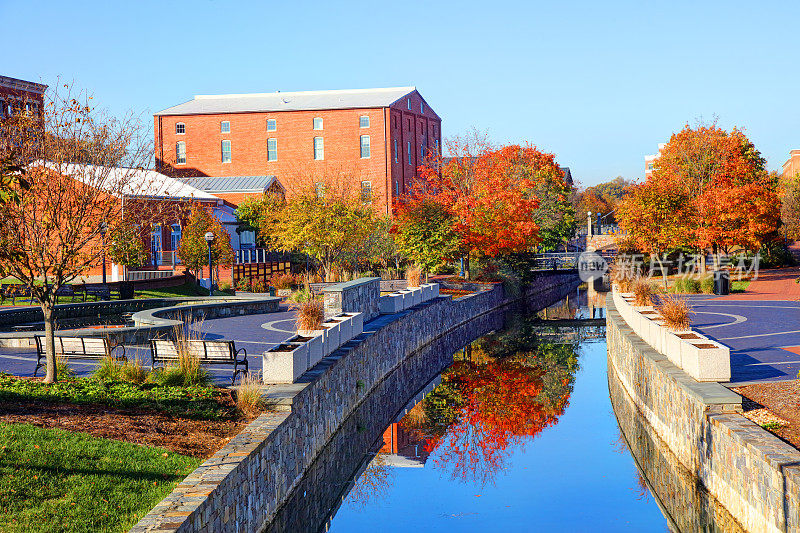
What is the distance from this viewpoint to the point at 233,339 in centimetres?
2088

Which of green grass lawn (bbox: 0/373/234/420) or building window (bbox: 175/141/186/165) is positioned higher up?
building window (bbox: 175/141/186/165)

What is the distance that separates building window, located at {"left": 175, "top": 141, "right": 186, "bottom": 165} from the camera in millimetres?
67250

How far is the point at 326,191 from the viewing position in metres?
40.8

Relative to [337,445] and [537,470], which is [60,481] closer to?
[337,445]

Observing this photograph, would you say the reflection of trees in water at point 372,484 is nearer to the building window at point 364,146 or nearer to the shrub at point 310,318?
the shrub at point 310,318

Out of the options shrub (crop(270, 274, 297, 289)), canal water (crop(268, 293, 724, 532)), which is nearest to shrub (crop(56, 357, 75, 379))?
canal water (crop(268, 293, 724, 532))

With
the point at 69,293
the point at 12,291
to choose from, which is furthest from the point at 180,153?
the point at 12,291

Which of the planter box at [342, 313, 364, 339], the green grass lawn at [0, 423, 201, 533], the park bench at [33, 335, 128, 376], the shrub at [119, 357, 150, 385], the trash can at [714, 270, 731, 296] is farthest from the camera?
the trash can at [714, 270, 731, 296]

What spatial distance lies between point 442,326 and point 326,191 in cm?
A: 1260

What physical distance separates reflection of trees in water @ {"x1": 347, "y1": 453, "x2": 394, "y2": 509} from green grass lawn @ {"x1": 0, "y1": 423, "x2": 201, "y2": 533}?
393cm

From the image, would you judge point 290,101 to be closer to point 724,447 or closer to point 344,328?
point 344,328

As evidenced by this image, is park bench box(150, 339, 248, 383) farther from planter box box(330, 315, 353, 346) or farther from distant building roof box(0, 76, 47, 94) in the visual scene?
distant building roof box(0, 76, 47, 94)

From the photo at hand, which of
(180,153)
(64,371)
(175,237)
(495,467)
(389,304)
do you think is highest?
(180,153)

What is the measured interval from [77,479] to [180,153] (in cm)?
6152
